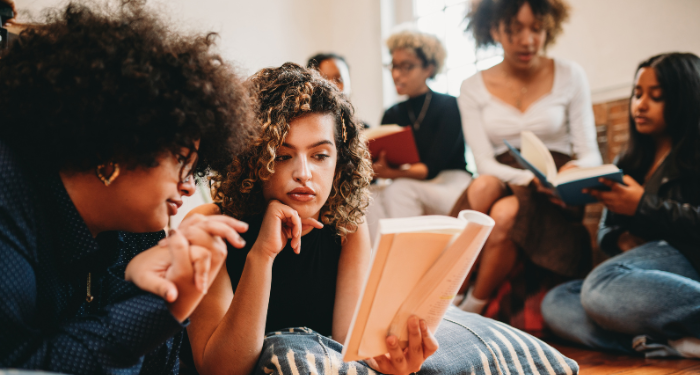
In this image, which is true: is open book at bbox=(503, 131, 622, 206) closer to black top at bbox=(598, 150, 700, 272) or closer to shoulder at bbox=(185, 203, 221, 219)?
black top at bbox=(598, 150, 700, 272)

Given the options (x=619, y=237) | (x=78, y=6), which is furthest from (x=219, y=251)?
(x=619, y=237)

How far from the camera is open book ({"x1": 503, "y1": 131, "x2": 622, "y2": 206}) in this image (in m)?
1.56

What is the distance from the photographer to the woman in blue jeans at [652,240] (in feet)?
4.57

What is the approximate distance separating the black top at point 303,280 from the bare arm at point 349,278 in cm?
3

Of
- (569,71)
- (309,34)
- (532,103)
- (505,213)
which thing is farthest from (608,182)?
(309,34)

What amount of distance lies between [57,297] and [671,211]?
5.50ft

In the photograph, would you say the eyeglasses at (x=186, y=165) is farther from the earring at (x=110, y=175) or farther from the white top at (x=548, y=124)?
the white top at (x=548, y=124)

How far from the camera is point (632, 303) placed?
4.68ft

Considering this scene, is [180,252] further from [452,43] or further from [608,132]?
[452,43]

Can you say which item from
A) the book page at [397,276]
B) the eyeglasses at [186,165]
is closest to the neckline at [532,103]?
the book page at [397,276]

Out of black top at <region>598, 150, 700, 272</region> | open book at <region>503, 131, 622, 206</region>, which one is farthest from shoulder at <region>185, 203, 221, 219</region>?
black top at <region>598, 150, 700, 272</region>

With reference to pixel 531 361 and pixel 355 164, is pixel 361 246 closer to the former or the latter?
Result: pixel 355 164

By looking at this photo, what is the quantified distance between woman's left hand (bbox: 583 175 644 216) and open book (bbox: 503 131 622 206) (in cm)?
2

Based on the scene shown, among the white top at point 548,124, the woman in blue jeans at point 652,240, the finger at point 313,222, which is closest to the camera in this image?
the finger at point 313,222
